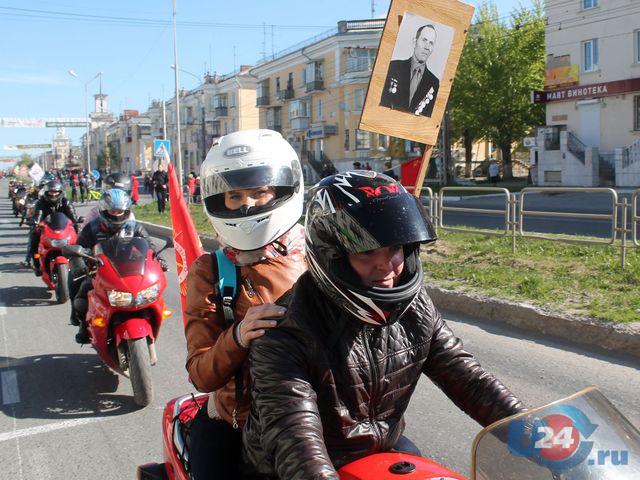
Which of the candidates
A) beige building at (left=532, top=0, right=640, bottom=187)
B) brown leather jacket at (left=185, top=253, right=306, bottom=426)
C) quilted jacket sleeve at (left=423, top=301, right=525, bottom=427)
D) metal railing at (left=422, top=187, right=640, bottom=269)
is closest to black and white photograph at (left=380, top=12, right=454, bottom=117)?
metal railing at (left=422, top=187, right=640, bottom=269)

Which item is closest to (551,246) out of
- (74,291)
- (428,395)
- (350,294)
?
(428,395)

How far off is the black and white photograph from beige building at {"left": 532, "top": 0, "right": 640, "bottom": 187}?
84.4 ft

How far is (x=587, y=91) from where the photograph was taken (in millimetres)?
35281

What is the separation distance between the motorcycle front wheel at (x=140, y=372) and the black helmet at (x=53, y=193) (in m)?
6.38

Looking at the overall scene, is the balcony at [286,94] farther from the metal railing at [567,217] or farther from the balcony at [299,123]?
the metal railing at [567,217]

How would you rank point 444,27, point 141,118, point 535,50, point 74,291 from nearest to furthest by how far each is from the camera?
point 74,291 → point 444,27 → point 535,50 → point 141,118

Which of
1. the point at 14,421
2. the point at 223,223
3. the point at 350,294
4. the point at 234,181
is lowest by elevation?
the point at 14,421

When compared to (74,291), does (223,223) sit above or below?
above

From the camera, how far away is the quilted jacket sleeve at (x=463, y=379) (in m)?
2.22

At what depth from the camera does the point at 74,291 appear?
20.7 feet

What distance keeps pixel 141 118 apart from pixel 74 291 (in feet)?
362

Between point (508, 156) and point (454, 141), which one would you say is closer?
point (508, 156)

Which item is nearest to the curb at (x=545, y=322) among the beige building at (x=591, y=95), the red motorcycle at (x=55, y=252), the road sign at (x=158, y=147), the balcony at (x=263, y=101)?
the road sign at (x=158, y=147)

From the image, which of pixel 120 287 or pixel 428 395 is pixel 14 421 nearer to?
pixel 120 287
